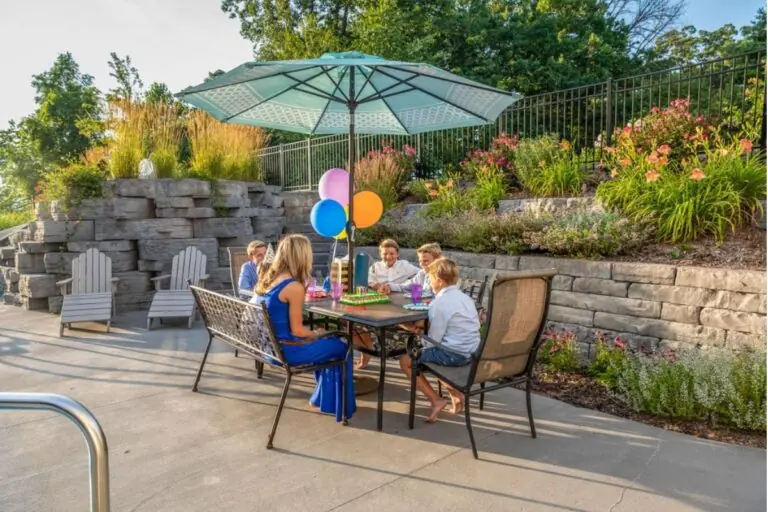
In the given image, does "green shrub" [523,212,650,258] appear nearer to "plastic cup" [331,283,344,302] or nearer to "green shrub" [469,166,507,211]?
"green shrub" [469,166,507,211]

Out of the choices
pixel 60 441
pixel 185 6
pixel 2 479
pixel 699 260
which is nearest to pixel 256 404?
pixel 60 441

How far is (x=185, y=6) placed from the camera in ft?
28.0

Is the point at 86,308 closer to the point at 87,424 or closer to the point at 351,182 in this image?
the point at 351,182

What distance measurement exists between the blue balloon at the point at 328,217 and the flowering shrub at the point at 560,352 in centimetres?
215

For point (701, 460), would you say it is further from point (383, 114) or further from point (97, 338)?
point (97, 338)

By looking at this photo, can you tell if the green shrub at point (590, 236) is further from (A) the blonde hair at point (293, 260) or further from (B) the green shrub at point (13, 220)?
(B) the green shrub at point (13, 220)

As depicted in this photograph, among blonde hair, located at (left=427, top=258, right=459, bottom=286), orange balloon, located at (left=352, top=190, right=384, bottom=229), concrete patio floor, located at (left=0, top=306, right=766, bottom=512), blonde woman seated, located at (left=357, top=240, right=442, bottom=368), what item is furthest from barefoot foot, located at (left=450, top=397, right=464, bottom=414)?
orange balloon, located at (left=352, top=190, right=384, bottom=229)

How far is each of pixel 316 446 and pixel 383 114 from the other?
3.39 meters

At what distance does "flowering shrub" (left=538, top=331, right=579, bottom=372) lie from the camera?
4305mm

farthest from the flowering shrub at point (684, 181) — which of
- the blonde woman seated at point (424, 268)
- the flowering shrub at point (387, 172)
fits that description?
the flowering shrub at point (387, 172)

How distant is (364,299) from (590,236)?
7.77 feet

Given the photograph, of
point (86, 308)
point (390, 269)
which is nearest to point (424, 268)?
point (390, 269)

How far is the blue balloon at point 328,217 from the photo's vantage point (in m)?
4.06

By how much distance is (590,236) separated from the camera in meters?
4.78
